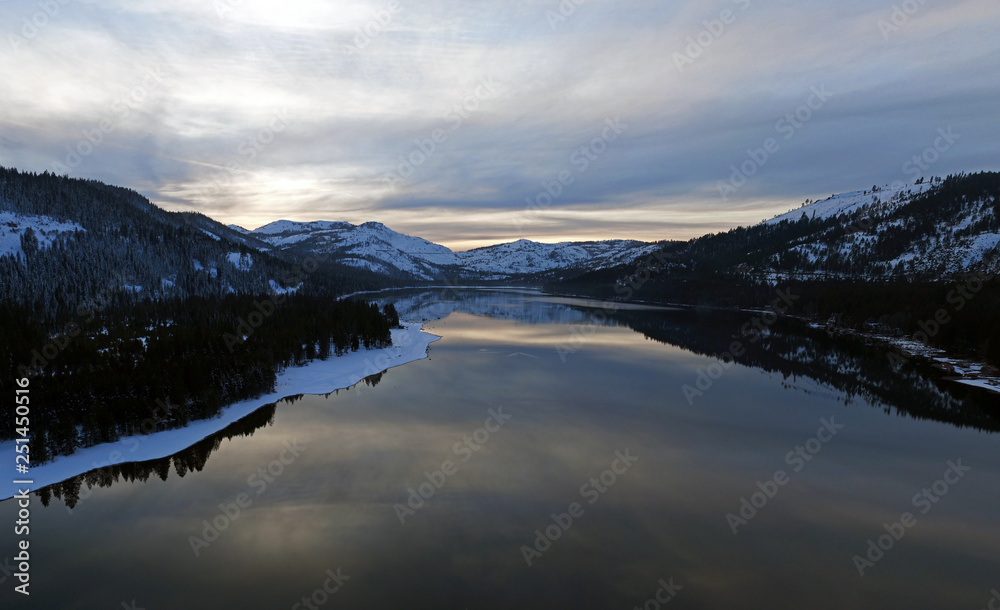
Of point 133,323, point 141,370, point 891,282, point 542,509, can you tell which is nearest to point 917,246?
point 891,282

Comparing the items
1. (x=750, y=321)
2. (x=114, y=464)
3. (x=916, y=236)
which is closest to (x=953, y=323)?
Answer: (x=750, y=321)

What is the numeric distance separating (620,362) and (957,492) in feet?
102

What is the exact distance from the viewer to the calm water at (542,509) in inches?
552

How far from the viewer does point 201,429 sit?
27375 mm

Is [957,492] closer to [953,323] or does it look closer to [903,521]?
[903,521]

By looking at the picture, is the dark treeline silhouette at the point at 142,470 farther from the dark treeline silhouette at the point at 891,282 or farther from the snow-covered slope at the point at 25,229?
the snow-covered slope at the point at 25,229

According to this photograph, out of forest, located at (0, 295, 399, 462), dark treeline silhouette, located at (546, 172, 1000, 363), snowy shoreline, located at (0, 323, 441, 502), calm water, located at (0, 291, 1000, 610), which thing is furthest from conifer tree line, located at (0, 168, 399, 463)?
dark treeline silhouette, located at (546, 172, 1000, 363)

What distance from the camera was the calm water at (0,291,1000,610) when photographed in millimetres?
14023

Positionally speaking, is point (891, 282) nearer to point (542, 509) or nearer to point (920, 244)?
point (920, 244)

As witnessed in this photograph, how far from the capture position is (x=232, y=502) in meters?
19.2

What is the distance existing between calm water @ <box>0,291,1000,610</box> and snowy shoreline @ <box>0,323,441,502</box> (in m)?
1.33

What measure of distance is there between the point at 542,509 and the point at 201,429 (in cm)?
2178

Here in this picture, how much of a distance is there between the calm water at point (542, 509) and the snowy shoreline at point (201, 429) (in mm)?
1330

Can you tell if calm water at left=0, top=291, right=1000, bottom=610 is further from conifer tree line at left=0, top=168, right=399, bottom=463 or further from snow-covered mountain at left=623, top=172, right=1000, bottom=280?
snow-covered mountain at left=623, top=172, right=1000, bottom=280
